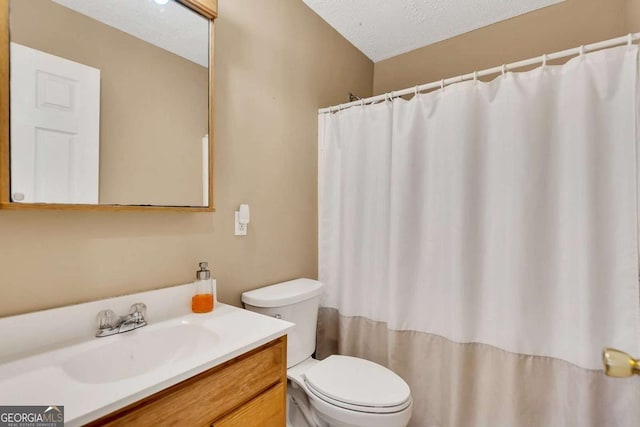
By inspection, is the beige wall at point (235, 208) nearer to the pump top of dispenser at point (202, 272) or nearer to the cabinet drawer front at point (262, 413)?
the pump top of dispenser at point (202, 272)

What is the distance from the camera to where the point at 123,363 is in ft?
3.11

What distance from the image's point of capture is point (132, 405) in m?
0.68

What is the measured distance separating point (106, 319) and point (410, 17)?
224 centimetres

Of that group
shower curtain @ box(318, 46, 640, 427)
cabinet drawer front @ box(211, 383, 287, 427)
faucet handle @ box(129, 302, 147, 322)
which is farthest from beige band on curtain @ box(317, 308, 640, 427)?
faucet handle @ box(129, 302, 147, 322)

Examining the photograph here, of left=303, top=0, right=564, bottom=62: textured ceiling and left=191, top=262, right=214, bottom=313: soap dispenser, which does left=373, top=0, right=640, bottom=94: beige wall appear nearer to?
left=303, top=0, right=564, bottom=62: textured ceiling

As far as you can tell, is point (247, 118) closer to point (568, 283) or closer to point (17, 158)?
point (17, 158)

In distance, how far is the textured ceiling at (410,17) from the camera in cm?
182

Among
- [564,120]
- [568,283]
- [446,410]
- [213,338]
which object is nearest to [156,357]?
[213,338]

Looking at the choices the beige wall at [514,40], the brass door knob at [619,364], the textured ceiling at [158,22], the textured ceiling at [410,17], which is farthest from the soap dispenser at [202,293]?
the beige wall at [514,40]

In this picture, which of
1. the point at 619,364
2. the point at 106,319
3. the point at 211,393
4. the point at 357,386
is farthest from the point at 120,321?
the point at 619,364

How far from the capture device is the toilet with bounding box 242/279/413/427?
1.22 m

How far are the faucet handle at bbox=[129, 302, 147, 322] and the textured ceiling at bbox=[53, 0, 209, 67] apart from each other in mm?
968

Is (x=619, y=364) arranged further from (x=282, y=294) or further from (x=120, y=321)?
(x=120, y=321)

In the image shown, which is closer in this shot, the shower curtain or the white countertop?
the white countertop
